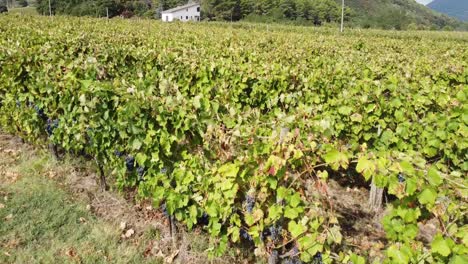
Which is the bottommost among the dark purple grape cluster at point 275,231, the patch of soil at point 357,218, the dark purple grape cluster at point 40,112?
the patch of soil at point 357,218

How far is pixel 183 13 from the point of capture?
318 ft

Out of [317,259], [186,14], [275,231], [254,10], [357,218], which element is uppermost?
[254,10]

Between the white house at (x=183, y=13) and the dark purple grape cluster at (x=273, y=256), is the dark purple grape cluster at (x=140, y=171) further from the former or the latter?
the white house at (x=183, y=13)

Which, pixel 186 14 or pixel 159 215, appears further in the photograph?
pixel 186 14

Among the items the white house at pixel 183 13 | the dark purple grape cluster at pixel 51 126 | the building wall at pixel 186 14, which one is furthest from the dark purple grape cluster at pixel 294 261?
the building wall at pixel 186 14

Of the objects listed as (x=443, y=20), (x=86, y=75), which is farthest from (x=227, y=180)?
(x=443, y=20)

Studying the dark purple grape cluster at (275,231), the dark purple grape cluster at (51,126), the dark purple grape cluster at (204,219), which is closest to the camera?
the dark purple grape cluster at (275,231)

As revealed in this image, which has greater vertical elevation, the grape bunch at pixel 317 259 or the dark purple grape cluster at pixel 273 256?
the grape bunch at pixel 317 259

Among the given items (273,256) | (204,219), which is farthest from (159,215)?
(273,256)

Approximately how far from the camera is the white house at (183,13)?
94.4 meters

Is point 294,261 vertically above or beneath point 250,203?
beneath

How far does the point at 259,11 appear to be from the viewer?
9938cm

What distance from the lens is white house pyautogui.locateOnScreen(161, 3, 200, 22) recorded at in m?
94.4

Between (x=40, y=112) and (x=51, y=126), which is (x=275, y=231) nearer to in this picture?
(x=51, y=126)
